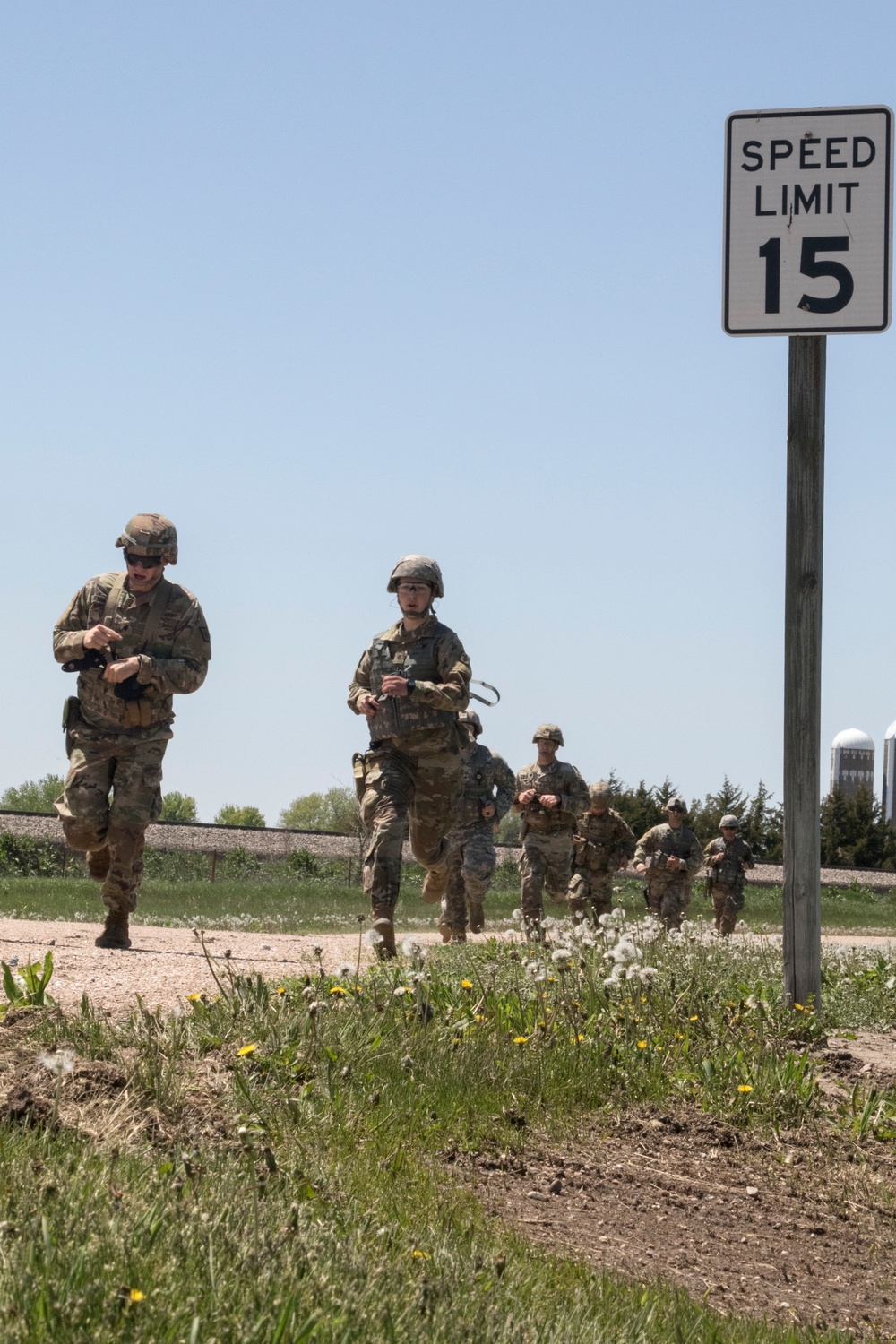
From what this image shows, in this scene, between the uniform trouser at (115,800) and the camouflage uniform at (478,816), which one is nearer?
the uniform trouser at (115,800)

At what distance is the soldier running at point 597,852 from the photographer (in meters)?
18.2

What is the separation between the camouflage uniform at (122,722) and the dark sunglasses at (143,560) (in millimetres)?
218

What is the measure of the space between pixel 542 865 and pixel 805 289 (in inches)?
397

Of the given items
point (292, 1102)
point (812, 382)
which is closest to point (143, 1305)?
point (292, 1102)

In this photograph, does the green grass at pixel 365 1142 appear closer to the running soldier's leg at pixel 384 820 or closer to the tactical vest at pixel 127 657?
the running soldier's leg at pixel 384 820

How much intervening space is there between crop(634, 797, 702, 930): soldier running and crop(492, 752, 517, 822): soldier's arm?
266cm

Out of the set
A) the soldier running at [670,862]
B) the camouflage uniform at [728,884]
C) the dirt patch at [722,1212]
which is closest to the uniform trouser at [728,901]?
the camouflage uniform at [728,884]

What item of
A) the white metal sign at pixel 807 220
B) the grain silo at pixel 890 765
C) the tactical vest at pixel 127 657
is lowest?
A: the tactical vest at pixel 127 657

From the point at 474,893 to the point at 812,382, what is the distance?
10500 millimetres

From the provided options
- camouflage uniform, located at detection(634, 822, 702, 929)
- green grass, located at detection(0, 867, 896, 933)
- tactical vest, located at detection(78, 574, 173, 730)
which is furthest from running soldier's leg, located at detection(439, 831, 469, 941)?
tactical vest, located at detection(78, 574, 173, 730)

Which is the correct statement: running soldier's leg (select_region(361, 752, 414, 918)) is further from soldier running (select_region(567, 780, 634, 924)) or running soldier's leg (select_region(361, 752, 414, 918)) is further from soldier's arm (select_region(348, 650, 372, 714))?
soldier running (select_region(567, 780, 634, 924))

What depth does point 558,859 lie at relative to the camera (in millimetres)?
16359

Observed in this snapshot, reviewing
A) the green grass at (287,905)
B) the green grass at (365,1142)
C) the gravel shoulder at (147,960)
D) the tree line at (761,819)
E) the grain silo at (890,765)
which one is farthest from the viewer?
the grain silo at (890,765)

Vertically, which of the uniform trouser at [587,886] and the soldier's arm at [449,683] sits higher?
the soldier's arm at [449,683]
